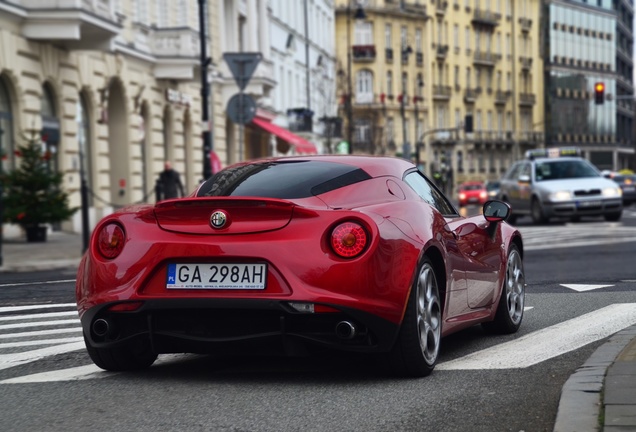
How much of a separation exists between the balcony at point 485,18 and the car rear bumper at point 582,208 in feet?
315

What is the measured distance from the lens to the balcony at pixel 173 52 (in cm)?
3981

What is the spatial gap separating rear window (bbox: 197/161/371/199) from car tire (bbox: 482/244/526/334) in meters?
1.92

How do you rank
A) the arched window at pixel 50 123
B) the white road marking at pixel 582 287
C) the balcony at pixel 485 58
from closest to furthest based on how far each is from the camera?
1. the white road marking at pixel 582 287
2. the arched window at pixel 50 123
3. the balcony at pixel 485 58

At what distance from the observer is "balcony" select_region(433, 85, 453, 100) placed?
390 feet

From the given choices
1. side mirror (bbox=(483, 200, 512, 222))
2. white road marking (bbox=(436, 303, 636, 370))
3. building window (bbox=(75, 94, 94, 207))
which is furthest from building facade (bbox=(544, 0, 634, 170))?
side mirror (bbox=(483, 200, 512, 222))

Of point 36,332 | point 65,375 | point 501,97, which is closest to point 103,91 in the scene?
point 36,332

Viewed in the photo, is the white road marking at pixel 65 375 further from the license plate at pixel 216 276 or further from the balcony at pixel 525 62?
the balcony at pixel 525 62

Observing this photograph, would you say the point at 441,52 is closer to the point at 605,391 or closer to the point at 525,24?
the point at 525,24

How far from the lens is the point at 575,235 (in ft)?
84.7

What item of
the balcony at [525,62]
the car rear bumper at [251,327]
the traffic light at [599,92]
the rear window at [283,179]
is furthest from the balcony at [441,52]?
the car rear bumper at [251,327]

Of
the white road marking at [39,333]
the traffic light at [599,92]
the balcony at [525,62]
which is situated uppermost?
the balcony at [525,62]

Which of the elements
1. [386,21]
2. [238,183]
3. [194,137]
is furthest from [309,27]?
[238,183]

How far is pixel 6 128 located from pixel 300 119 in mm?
36224

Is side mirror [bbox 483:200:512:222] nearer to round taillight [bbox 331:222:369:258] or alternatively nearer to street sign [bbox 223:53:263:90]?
round taillight [bbox 331:222:369:258]
